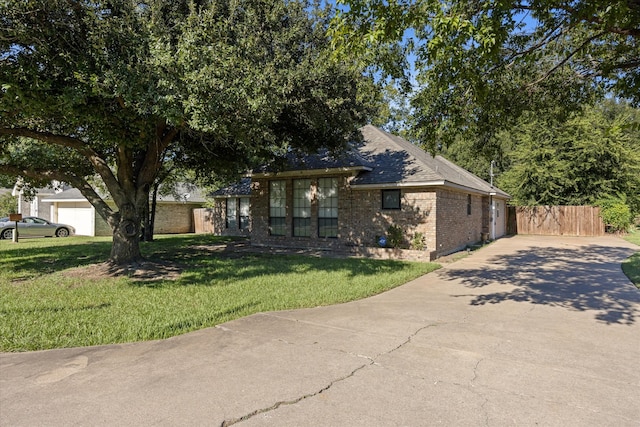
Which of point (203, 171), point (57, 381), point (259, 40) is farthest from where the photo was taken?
point (203, 171)

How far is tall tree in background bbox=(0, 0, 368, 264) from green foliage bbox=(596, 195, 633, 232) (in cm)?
2180

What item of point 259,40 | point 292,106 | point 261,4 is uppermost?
point 261,4

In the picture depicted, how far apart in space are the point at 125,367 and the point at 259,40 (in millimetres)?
7146

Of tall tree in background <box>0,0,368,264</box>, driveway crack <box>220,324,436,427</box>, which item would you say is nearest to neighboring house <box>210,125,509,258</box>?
tall tree in background <box>0,0,368,264</box>

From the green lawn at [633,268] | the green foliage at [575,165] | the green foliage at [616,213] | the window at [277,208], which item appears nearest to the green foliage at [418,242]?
the green lawn at [633,268]

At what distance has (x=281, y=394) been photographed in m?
3.70

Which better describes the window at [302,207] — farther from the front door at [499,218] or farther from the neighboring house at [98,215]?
the neighboring house at [98,215]

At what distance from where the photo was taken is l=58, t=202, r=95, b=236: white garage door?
25.4m

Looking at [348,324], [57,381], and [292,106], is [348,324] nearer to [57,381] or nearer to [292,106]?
[57,381]

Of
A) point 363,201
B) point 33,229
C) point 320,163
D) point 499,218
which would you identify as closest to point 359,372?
point 363,201

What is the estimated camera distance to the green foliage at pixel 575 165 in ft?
83.5

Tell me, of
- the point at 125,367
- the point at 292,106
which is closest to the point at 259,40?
the point at 292,106

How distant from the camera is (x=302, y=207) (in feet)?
56.0

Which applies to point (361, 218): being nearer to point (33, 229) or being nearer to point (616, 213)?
point (616, 213)
